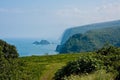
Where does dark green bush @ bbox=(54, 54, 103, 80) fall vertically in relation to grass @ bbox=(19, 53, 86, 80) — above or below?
above

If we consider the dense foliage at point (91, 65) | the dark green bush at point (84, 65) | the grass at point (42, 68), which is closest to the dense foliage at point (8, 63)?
Answer: the grass at point (42, 68)

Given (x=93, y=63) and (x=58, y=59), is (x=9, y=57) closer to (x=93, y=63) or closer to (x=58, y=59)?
(x=93, y=63)

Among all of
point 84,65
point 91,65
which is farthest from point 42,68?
point 91,65

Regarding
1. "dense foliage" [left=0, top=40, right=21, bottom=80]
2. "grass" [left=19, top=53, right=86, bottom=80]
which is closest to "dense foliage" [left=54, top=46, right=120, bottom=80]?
"dense foliage" [left=0, top=40, right=21, bottom=80]

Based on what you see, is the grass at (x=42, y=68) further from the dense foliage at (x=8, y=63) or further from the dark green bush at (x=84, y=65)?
the dark green bush at (x=84, y=65)

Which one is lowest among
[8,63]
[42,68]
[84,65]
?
[42,68]

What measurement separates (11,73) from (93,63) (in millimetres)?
8631

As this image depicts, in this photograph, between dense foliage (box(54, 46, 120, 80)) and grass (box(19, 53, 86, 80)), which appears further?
grass (box(19, 53, 86, 80))

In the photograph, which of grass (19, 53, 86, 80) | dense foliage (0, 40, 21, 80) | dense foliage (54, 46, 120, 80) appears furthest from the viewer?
grass (19, 53, 86, 80)

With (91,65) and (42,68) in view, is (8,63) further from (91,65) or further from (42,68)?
(42,68)

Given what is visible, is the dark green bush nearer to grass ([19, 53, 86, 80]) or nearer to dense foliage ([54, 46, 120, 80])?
dense foliage ([54, 46, 120, 80])

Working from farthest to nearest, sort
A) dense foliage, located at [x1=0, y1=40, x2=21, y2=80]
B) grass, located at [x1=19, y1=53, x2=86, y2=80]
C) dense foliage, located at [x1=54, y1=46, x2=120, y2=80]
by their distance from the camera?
grass, located at [x1=19, y1=53, x2=86, y2=80] → dense foliage, located at [x1=0, y1=40, x2=21, y2=80] → dense foliage, located at [x1=54, y1=46, x2=120, y2=80]

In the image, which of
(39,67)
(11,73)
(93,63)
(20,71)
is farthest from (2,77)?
(39,67)

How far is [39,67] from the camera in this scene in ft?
171
